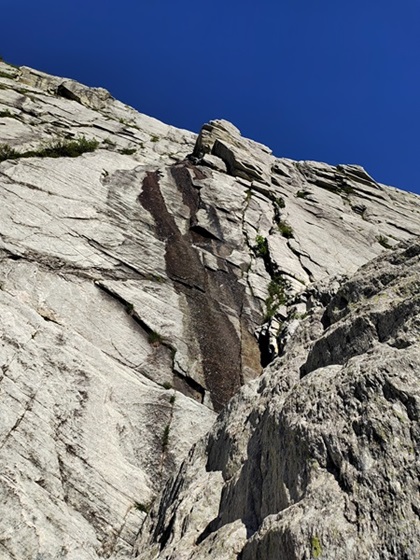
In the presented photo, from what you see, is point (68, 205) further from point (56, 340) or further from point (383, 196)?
point (383, 196)

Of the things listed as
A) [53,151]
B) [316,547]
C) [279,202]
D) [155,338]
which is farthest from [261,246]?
[316,547]

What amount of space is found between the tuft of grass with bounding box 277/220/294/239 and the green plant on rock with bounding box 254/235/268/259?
2.39 metres

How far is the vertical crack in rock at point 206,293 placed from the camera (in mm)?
18752

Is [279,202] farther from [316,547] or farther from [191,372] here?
[316,547]

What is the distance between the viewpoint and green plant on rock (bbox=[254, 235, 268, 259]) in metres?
27.2

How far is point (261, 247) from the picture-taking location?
90.5 ft

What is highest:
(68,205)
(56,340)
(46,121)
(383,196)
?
(383,196)

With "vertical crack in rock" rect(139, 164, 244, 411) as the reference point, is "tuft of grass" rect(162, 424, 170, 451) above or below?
below

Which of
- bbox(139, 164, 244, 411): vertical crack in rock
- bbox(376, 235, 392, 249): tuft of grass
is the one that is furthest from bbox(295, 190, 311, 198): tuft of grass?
bbox(139, 164, 244, 411): vertical crack in rock

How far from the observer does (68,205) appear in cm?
2353

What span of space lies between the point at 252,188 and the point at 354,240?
8237 mm

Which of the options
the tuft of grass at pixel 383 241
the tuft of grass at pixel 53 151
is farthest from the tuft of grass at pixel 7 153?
the tuft of grass at pixel 383 241

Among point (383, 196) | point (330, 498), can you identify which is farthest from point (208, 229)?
point (383, 196)

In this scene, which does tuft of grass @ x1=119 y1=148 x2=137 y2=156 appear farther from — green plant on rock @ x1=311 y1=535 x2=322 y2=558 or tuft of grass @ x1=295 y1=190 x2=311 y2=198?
green plant on rock @ x1=311 y1=535 x2=322 y2=558
